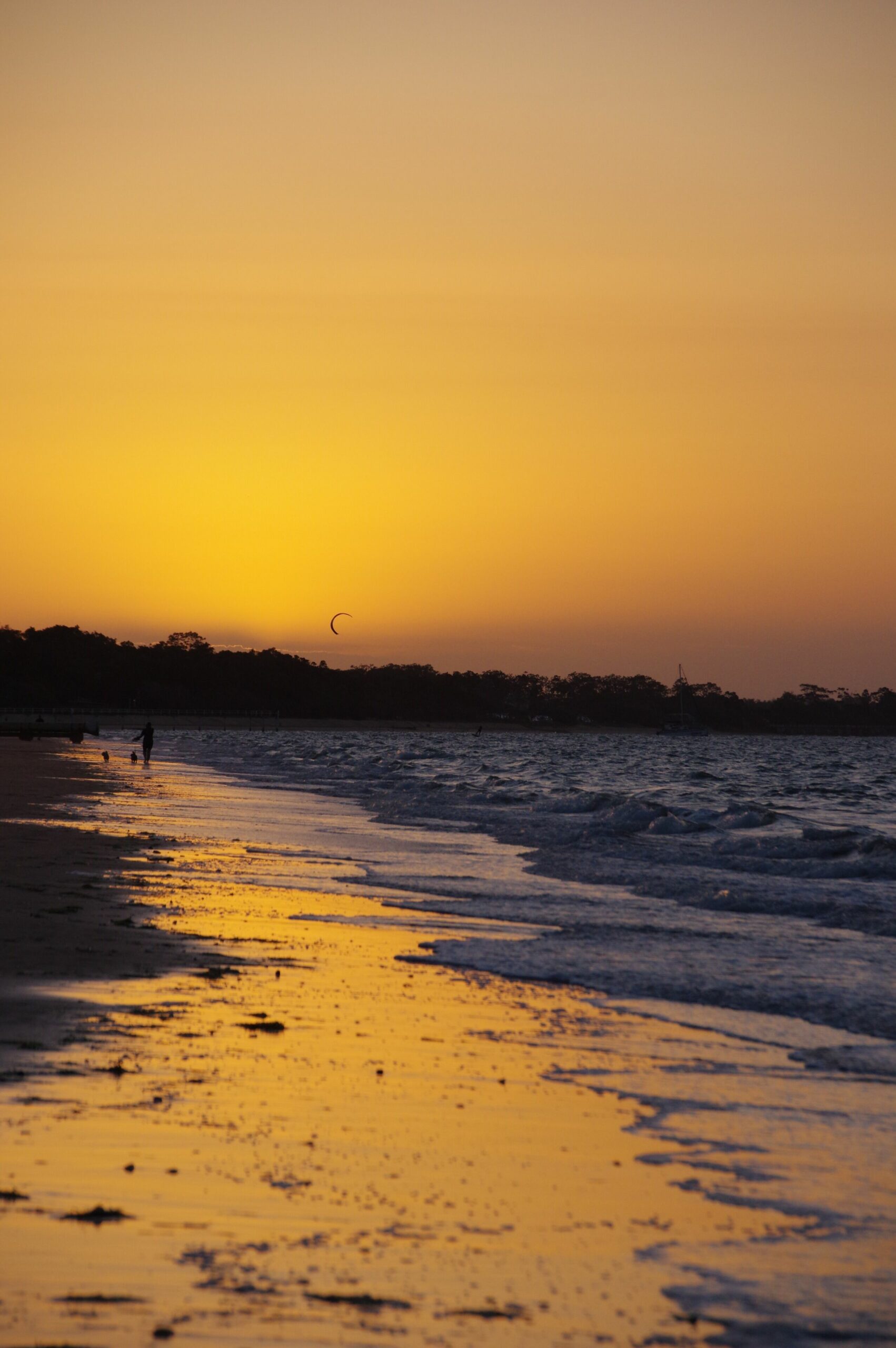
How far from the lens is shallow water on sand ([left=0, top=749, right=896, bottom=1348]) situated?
15.7 ft

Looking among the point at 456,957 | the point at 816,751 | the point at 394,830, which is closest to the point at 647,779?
the point at 394,830

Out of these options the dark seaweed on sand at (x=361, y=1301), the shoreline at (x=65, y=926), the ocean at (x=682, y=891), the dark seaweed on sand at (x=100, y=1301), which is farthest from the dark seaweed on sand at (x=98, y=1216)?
the ocean at (x=682, y=891)

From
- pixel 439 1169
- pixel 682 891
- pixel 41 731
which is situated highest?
pixel 439 1169

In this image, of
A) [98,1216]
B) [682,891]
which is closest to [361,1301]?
[98,1216]

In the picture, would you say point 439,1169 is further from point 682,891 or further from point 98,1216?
point 682,891

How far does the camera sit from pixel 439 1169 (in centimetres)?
633

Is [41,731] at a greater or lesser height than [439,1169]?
lesser

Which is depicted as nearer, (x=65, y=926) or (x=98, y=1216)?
(x=98, y=1216)

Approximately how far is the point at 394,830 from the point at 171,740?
108443mm

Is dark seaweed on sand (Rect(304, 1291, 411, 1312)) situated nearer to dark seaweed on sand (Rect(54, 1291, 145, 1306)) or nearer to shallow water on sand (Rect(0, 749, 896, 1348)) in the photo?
shallow water on sand (Rect(0, 749, 896, 1348))

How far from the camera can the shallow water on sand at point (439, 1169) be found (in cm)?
477

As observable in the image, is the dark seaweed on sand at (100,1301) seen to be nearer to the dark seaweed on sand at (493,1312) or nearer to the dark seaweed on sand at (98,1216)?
the dark seaweed on sand at (98,1216)

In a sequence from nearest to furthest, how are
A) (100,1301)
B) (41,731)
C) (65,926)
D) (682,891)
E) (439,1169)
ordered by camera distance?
(100,1301), (439,1169), (65,926), (682,891), (41,731)

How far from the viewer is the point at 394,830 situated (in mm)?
29953
